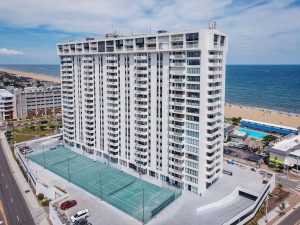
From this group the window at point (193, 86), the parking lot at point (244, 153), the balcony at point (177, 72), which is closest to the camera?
the window at point (193, 86)

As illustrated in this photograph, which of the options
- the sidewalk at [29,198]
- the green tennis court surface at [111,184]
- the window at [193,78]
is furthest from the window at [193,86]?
the sidewalk at [29,198]

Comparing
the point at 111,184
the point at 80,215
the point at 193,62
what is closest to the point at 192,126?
the point at 193,62

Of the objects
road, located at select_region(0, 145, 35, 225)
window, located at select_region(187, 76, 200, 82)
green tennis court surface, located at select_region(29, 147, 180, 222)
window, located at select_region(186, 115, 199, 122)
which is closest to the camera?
green tennis court surface, located at select_region(29, 147, 180, 222)

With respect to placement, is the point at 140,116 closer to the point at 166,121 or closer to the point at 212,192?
the point at 166,121

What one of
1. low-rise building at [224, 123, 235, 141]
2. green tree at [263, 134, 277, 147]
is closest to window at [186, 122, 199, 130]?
low-rise building at [224, 123, 235, 141]

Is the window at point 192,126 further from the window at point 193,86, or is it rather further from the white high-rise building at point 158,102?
the window at point 193,86

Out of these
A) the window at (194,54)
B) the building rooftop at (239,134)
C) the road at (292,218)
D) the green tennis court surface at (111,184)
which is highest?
the window at (194,54)

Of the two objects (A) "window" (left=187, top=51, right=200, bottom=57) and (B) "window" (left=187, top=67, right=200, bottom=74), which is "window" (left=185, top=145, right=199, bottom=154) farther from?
(A) "window" (left=187, top=51, right=200, bottom=57)
